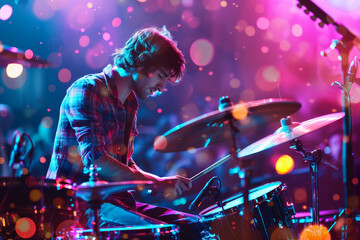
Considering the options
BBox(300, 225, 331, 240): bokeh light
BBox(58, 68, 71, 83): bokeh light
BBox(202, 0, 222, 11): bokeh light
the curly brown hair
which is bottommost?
BBox(300, 225, 331, 240): bokeh light

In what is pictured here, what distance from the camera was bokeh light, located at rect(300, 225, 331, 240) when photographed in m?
2.56

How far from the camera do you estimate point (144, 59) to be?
234 cm

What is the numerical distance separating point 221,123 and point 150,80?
2.35ft

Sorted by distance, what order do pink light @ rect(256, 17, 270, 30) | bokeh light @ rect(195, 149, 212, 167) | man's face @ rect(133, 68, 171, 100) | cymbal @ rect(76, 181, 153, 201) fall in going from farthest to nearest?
pink light @ rect(256, 17, 270, 30)
bokeh light @ rect(195, 149, 212, 167)
man's face @ rect(133, 68, 171, 100)
cymbal @ rect(76, 181, 153, 201)

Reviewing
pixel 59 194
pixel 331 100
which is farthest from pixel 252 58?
pixel 59 194

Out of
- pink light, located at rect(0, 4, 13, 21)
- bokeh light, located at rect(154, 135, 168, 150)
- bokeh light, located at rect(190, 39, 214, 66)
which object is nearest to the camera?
bokeh light, located at rect(154, 135, 168, 150)

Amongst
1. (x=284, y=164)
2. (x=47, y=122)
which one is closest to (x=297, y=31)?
(x=284, y=164)

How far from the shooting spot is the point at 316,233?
8.44ft

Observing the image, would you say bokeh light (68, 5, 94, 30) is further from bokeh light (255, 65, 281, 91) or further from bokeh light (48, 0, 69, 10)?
bokeh light (255, 65, 281, 91)

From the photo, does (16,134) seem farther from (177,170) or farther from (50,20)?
(177,170)

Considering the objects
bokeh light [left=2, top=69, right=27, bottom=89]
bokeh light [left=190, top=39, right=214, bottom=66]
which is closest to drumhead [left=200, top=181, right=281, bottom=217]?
bokeh light [left=2, top=69, right=27, bottom=89]

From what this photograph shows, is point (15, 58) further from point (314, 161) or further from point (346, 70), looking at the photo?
point (346, 70)

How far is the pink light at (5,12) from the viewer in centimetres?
358

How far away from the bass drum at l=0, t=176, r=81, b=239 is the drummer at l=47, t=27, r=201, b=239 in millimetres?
351
